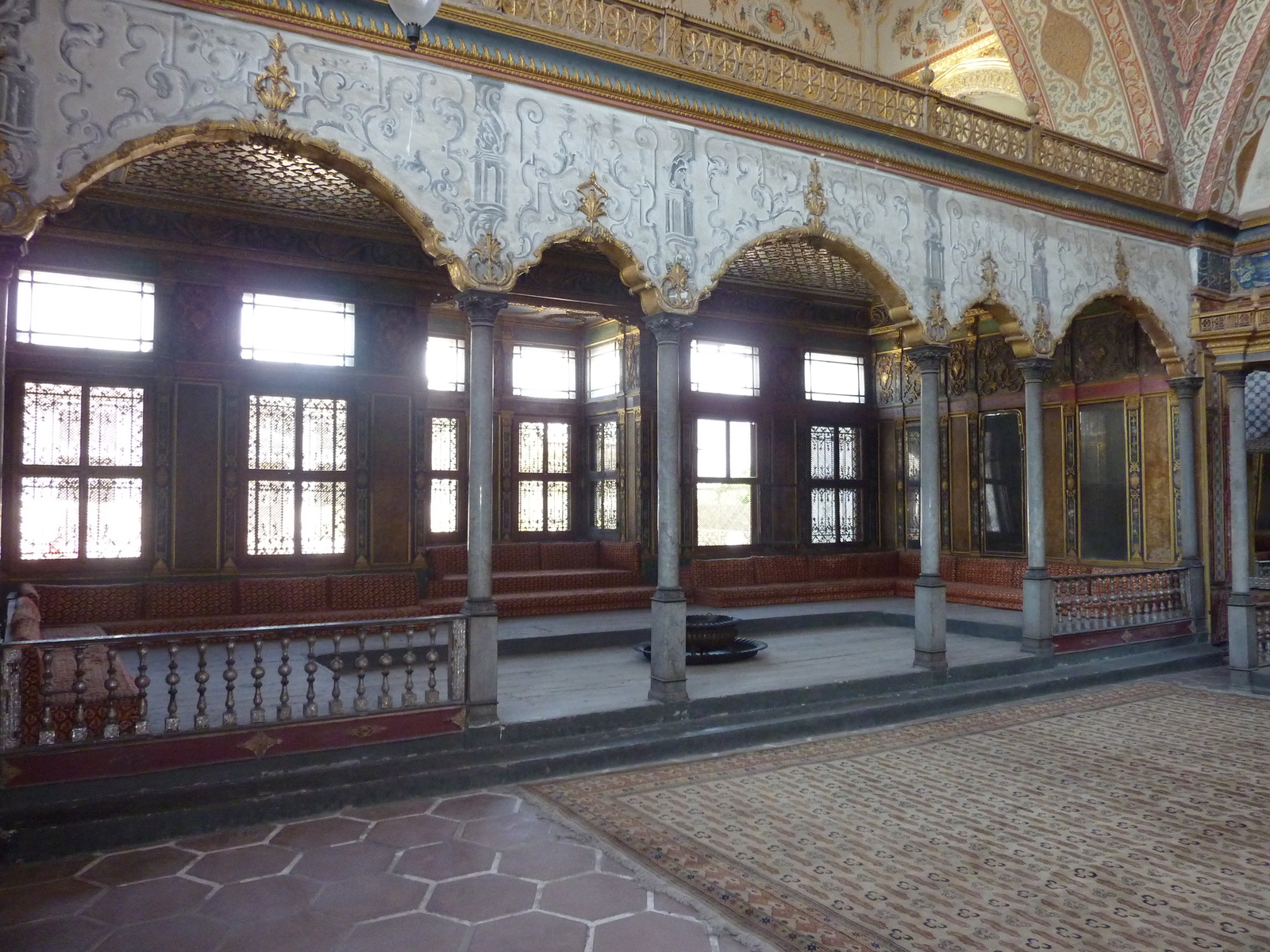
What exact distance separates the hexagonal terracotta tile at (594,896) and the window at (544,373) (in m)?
8.37

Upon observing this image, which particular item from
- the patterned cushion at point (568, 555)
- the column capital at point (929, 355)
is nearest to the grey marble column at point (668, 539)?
the column capital at point (929, 355)

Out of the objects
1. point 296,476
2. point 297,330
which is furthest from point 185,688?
point 297,330

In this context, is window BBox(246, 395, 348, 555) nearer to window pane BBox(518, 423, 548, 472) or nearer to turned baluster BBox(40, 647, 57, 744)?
window pane BBox(518, 423, 548, 472)

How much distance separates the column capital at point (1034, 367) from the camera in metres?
8.12

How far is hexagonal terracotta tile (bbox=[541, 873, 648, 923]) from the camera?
3.54 m

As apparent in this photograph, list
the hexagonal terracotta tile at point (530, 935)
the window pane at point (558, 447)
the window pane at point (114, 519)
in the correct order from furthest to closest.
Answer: the window pane at point (558, 447), the window pane at point (114, 519), the hexagonal terracotta tile at point (530, 935)

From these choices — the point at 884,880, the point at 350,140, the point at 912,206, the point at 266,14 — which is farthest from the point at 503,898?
the point at 912,206

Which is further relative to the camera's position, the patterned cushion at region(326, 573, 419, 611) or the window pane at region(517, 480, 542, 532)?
the window pane at region(517, 480, 542, 532)

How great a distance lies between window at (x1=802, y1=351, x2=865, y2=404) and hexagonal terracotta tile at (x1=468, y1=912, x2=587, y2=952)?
30.0ft

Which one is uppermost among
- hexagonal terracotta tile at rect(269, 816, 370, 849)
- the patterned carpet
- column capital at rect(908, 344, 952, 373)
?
column capital at rect(908, 344, 952, 373)

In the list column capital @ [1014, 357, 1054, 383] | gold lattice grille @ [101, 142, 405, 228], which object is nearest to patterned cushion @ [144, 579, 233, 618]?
gold lattice grille @ [101, 142, 405, 228]

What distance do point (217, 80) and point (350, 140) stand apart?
2.34 ft

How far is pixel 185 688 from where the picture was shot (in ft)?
19.4

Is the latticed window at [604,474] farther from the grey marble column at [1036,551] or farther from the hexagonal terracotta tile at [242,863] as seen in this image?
the hexagonal terracotta tile at [242,863]
